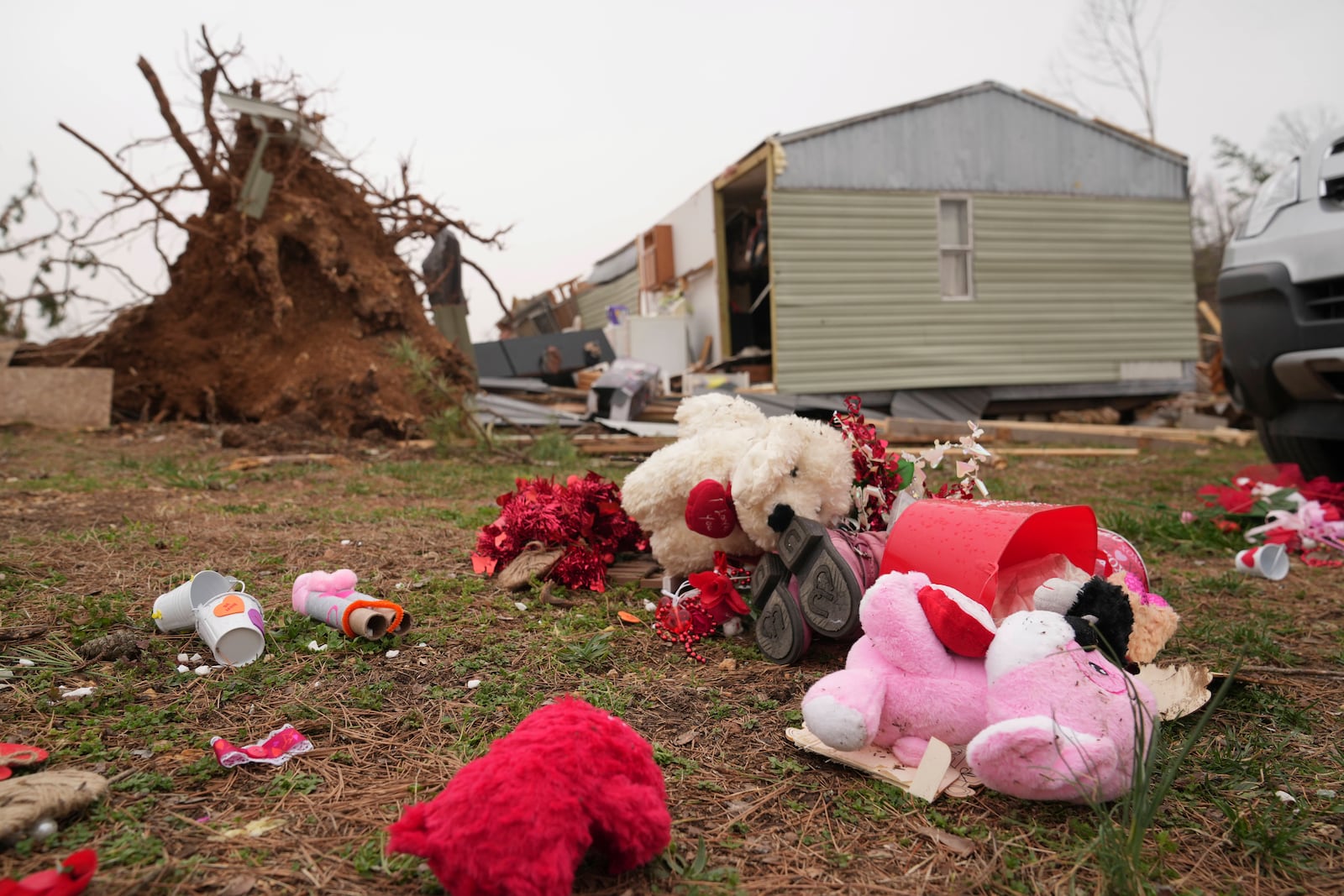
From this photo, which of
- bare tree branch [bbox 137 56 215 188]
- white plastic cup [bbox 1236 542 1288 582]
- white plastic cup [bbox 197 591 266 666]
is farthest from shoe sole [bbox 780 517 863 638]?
bare tree branch [bbox 137 56 215 188]

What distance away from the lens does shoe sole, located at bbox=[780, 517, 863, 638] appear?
1.96 m

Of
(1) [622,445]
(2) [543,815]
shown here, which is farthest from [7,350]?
(2) [543,815]

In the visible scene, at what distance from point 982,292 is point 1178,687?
10.5 m

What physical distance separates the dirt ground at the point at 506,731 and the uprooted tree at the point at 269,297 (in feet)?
15.4

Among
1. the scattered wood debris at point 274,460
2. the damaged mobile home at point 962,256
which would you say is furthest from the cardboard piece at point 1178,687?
the damaged mobile home at point 962,256

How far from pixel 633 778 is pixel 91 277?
8956mm

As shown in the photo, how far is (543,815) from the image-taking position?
113 centimetres

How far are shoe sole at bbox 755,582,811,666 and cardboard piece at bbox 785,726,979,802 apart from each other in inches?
15.8

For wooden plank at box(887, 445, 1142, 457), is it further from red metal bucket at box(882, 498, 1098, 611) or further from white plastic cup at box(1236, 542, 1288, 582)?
red metal bucket at box(882, 498, 1098, 611)

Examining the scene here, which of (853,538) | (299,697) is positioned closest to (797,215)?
(853,538)

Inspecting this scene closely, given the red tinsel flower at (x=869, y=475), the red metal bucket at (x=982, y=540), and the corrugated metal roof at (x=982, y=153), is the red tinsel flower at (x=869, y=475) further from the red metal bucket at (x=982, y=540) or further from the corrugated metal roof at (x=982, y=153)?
the corrugated metal roof at (x=982, y=153)

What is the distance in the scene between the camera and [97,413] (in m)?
7.64

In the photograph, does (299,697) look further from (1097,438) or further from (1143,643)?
(1097,438)

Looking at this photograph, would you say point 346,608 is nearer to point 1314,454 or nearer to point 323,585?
point 323,585
